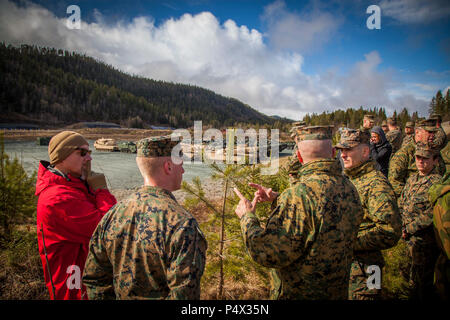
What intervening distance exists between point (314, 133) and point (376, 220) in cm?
130

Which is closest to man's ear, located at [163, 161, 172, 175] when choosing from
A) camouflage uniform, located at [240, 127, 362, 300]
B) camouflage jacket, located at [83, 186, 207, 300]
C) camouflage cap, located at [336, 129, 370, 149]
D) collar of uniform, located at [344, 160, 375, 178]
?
camouflage jacket, located at [83, 186, 207, 300]

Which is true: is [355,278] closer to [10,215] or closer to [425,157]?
[425,157]

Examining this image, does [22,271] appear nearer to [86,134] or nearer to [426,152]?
[426,152]

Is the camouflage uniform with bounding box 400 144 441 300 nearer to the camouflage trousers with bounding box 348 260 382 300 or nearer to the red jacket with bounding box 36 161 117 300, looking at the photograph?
the camouflage trousers with bounding box 348 260 382 300

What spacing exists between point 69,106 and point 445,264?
450 ft

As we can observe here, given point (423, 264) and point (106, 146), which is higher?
point (106, 146)

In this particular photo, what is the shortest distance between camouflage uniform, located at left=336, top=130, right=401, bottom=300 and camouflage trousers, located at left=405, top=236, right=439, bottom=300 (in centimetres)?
126

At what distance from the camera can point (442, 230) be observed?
6.72 feet

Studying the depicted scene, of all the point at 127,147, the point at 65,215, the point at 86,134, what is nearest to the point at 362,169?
the point at 65,215

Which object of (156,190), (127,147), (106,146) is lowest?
(156,190)

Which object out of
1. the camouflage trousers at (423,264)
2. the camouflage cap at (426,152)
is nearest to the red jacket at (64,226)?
the camouflage trousers at (423,264)

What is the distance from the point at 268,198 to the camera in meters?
2.46

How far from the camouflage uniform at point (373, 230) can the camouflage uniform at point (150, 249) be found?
2.00 metres

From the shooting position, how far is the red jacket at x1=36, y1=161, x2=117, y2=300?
6.89 feet
